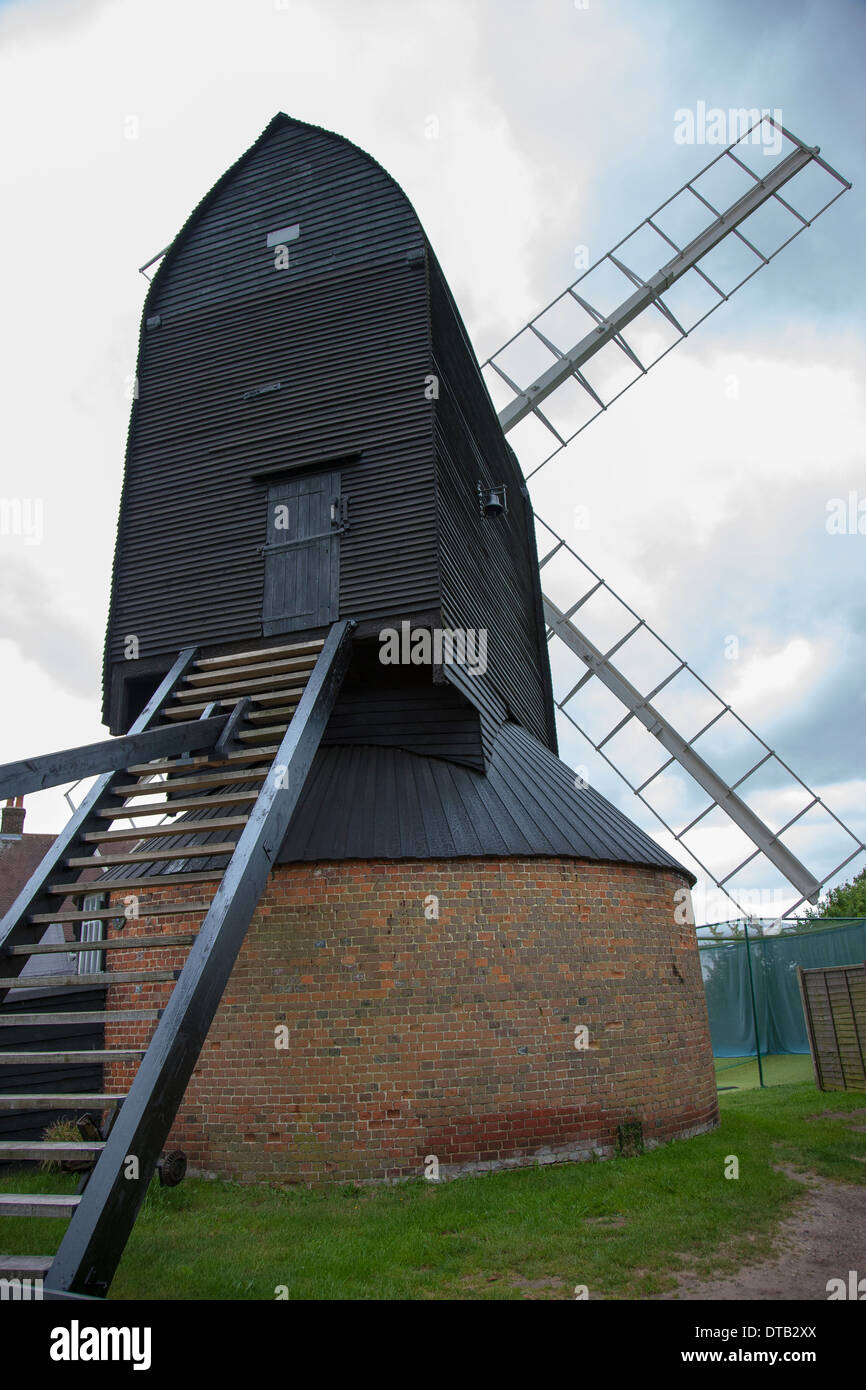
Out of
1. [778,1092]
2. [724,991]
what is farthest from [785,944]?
[778,1092]

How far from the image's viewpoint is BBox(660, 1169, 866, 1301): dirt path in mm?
4961

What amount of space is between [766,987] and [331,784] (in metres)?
11.9

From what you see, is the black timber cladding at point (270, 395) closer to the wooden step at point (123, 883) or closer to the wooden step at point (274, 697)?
the wooden step at point (274, 697)

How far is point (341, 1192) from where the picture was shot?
7430 millimetres

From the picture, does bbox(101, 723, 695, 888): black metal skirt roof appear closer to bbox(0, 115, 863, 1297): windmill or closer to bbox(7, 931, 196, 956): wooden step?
bbox(0, 115, 863, 1297): windmill

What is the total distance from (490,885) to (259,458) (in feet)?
21.3

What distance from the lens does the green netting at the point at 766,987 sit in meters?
16.2

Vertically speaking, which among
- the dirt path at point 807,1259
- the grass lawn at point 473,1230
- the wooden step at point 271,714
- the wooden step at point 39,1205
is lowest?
the dirt path at point 807,1259

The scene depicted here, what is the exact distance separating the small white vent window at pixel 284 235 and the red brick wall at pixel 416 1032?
9.14 meters

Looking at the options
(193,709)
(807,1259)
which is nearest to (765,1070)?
(807,1259)

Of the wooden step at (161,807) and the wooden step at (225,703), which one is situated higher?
the wooden step at (225,703)

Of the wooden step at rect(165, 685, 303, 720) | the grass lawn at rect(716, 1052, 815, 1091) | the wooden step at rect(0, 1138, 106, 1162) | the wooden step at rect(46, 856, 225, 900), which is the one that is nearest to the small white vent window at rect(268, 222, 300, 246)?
the wooden step at rect(165, 685, 303, 720)

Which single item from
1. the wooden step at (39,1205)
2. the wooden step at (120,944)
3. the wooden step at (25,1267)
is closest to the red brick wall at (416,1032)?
the wooden step at (120,944)

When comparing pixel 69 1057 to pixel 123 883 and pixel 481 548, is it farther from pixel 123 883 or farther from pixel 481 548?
pixel 481 548
